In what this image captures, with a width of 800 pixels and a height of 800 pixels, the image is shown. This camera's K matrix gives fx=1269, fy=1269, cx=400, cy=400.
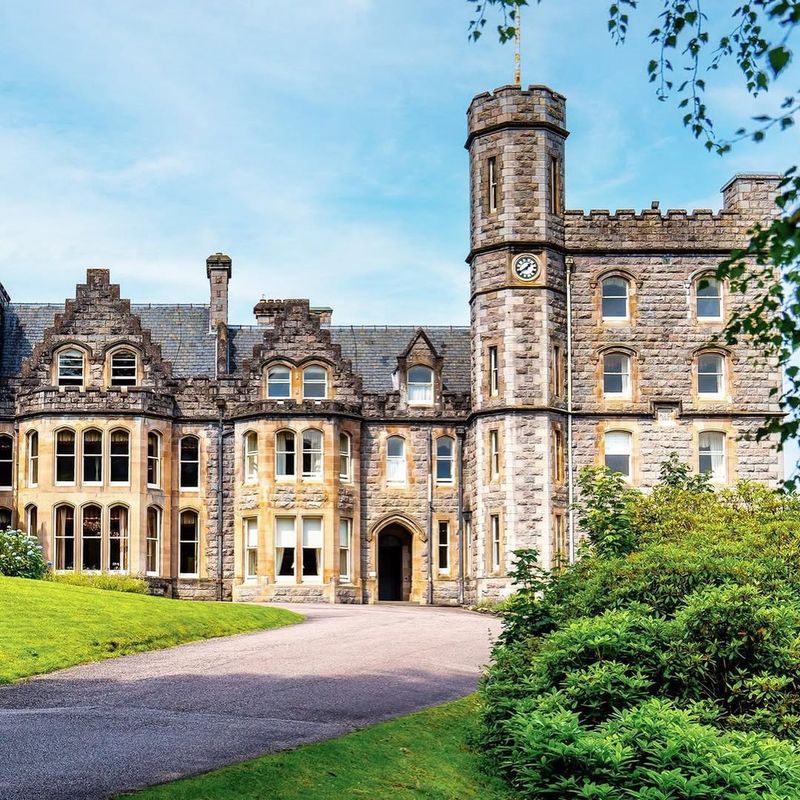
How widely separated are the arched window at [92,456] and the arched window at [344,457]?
323 inches

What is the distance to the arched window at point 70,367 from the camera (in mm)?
44688

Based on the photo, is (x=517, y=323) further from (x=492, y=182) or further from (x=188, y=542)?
(x=188, y=542)

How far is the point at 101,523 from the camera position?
141 ft

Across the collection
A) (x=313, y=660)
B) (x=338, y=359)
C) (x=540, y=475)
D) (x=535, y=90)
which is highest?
(x=535, y=90)

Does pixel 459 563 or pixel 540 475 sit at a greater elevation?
pixel 540 475

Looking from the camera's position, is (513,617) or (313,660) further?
(313,660)

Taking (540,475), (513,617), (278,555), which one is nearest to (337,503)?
(278,555)

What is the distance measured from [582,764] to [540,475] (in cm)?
2723

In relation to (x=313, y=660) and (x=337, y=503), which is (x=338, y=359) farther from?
(x=313, y=660)

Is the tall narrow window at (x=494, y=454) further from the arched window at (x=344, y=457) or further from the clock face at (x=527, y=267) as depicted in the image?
the arched window at (x=344, y=457)

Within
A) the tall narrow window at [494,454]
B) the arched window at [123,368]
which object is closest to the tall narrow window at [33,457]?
the arched window at [123,368]

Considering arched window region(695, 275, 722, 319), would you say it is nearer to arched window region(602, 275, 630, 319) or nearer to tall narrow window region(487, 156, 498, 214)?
arched window region(602, 275, 630, 319)

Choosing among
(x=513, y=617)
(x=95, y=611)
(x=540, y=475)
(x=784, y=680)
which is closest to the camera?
(x=784, y=680)

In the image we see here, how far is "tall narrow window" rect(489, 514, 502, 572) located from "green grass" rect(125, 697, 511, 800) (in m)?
24.6
